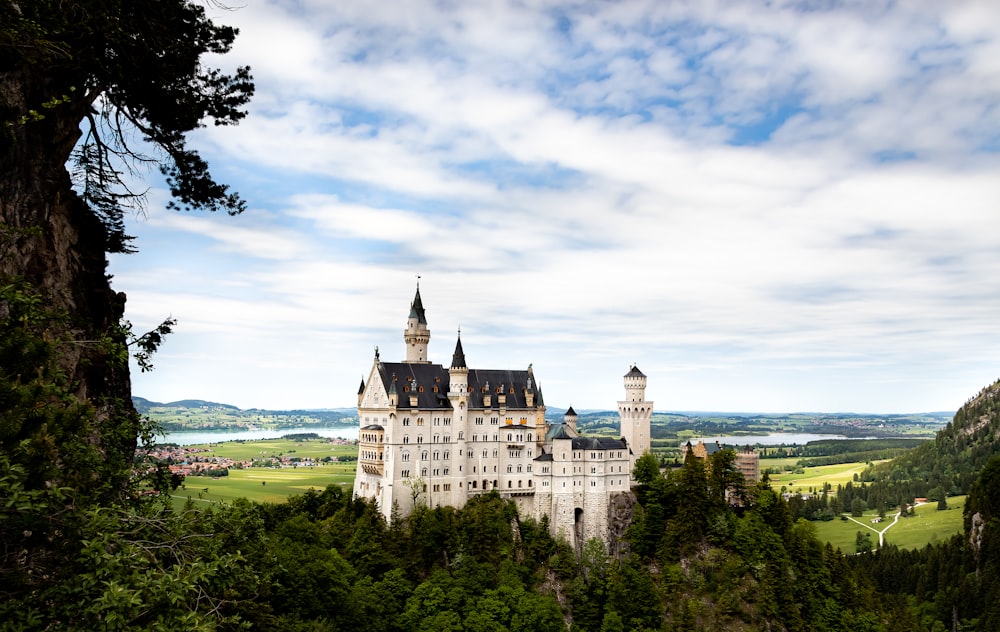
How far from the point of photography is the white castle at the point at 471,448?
84.8 m

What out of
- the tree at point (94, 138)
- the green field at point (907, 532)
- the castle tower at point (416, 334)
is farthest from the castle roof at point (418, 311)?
the green field at point (907, 532)

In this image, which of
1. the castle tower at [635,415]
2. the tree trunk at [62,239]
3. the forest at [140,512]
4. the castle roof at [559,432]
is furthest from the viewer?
the castle tower at [635,415]

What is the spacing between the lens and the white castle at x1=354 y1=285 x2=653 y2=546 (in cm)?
8475

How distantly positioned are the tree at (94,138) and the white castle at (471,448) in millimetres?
55780

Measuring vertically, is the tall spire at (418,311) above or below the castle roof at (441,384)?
above

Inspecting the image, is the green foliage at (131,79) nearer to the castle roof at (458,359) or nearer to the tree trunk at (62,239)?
the tree trunk at (62,239)

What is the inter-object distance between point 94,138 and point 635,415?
271 ft

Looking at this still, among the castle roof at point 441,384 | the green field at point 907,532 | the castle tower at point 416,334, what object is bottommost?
the green field at point 907,532

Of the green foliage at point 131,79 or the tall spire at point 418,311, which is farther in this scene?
the tall spire at point 418,311

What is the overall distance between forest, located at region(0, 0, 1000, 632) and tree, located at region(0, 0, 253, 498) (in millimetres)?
86

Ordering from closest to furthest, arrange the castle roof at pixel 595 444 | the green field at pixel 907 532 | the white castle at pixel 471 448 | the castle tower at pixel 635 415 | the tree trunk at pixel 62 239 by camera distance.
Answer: the tree trunk at pixel 62 239
the white castle at pixel 471 448
the castle roof at pixel 595 444
the castle tower at pixel 635 415
the green field at pixel 907 532

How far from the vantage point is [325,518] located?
86688mm

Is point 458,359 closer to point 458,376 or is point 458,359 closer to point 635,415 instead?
point 458,376

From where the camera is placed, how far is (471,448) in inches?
3538
